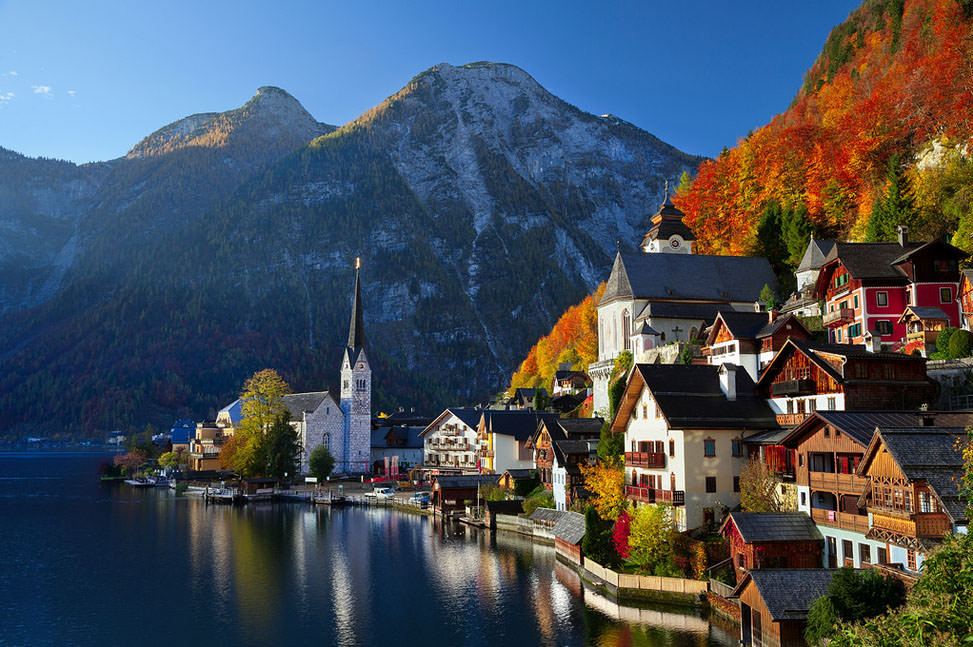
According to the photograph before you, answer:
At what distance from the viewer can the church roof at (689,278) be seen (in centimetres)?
7100

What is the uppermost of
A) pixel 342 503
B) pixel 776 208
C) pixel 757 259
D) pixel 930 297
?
pixel 776 208

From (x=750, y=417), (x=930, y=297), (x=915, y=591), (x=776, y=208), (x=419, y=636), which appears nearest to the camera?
(x=915, y=591)

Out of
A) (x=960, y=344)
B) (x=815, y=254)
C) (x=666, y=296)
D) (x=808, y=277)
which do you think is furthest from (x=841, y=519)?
(x=666, y=296)

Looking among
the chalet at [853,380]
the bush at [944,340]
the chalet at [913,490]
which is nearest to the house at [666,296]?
the bush at [944,340]

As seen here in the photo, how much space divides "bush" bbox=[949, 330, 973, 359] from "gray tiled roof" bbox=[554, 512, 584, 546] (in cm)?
2342

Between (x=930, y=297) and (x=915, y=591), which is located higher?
(x=930, y=297)

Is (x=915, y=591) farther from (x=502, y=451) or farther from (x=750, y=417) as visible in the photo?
(x=502, y=451)

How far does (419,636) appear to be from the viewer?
35438mm

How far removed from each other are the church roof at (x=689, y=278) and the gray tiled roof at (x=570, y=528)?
986 inches

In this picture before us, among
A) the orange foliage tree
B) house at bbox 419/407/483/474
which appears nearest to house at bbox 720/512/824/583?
the orange foliage tree

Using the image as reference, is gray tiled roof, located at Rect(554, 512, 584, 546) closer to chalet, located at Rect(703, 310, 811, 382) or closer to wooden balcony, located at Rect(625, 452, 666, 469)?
wooden balcony, located at Rect(625, 452, 666, 469)

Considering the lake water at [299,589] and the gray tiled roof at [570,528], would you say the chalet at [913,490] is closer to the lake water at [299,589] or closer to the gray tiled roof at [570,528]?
the lake water at [299,589]

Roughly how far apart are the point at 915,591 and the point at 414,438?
109471mm

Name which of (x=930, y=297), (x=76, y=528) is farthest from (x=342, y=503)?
(x=930, y=297)
